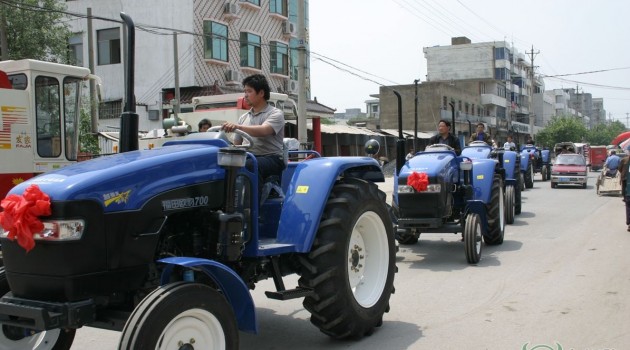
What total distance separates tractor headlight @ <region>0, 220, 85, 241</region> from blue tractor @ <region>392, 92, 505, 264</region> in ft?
19.8

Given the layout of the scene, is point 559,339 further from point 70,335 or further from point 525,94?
point 525,94

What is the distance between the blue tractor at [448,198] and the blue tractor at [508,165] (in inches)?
53.3

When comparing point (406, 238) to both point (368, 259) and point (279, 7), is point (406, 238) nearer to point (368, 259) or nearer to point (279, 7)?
point (368, 259)

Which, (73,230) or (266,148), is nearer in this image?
(73,230)

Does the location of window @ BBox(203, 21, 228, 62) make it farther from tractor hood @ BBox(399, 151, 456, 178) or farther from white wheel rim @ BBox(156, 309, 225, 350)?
white wheel rim @ BBox(156, 309, 225, 350)

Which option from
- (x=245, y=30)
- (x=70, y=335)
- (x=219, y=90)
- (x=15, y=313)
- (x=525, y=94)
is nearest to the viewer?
(x=15, y=313)

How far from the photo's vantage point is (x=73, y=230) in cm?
334

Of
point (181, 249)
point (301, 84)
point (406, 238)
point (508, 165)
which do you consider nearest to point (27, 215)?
point (181, 249)

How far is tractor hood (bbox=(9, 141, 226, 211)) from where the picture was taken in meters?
3.41

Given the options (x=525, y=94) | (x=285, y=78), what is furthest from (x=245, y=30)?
(x=525, y=94)

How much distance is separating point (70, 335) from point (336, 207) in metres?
2.17

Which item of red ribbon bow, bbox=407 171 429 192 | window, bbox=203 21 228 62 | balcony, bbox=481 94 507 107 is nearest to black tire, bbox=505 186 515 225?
red ribbon bow, bbox=407 171 429 192

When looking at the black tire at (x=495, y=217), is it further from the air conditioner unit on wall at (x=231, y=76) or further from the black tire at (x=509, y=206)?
the air conditioner unit on wall at (x=231, y=76)

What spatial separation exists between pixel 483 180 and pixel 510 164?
5600 mm
